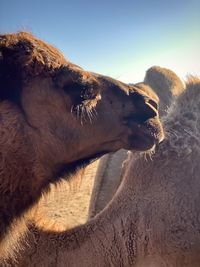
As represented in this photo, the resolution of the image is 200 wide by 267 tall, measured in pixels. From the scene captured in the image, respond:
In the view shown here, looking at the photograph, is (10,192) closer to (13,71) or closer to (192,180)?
(13,71)

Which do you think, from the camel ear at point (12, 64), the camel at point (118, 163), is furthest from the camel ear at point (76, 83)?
the camel at point (118, 163)

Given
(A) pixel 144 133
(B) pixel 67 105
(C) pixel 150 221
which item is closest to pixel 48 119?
(B) pixel 67 105

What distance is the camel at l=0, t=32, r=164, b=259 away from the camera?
6.45 feet

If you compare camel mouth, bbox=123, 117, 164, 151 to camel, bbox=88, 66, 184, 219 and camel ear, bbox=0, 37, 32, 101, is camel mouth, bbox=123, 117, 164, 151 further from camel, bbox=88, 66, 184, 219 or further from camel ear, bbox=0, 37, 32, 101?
camel, bbox=88, 66, 184, 219

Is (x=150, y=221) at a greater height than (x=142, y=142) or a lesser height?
lesser

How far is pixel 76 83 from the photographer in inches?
76.8

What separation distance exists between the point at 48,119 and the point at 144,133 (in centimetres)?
49

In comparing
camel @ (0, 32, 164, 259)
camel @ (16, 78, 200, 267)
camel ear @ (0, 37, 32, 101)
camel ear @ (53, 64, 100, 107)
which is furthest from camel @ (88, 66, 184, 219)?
camel ear @ (0, 37, 32, 101)

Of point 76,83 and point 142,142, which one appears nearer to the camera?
point 76,83

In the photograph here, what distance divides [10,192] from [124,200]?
0.81 meters

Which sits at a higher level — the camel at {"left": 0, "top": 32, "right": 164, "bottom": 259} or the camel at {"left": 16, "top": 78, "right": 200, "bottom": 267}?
the camel at {"left": 0, "top": 32, "right": 164, "bottom": 259}

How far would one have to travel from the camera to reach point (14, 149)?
80.0 inches

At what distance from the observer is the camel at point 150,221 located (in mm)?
2410

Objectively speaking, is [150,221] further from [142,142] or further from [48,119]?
[48,119]
